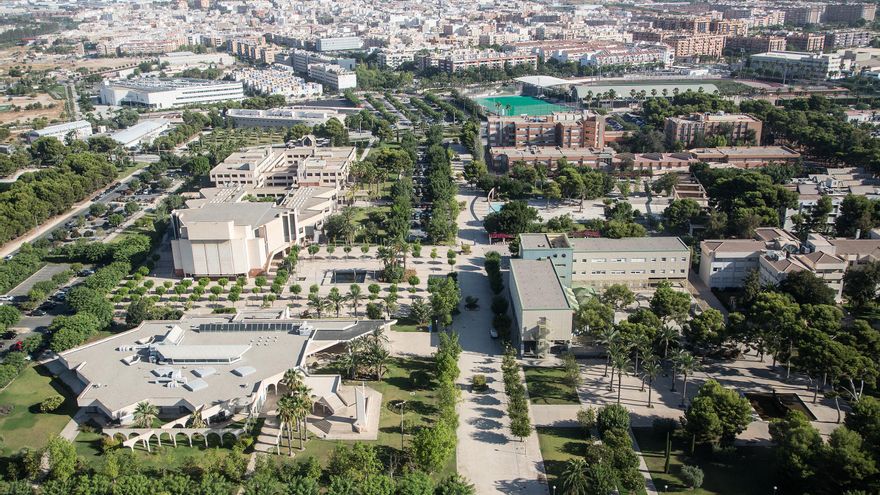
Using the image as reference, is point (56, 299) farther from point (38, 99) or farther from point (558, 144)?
point (38, 99)

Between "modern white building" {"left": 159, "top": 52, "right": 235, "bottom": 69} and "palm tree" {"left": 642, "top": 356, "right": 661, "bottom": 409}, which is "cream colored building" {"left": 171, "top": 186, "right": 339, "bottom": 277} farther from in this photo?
"modern white building" {"left": 159, "top": 52, "right": 235, "bottom": 69}

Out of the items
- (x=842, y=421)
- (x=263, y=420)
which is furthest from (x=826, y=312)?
(x=263, y=420)

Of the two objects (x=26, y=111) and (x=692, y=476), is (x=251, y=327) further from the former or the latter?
(x=26, y=111)

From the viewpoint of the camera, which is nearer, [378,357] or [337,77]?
[378,357]

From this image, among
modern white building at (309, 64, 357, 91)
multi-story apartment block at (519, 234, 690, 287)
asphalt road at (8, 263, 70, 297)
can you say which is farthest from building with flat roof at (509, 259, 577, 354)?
modern white building at (309, 64, 357, 91)

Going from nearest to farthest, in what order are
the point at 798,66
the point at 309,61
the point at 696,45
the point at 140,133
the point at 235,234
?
the point at 235,234, the point at 140,133, the point at 798,66, the point at 309,61, the point at 696,45

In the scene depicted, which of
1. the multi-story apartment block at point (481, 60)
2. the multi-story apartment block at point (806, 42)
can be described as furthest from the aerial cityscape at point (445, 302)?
the multi-story apartment block at point (806, 42)

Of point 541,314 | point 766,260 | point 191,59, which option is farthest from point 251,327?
point 191,59
